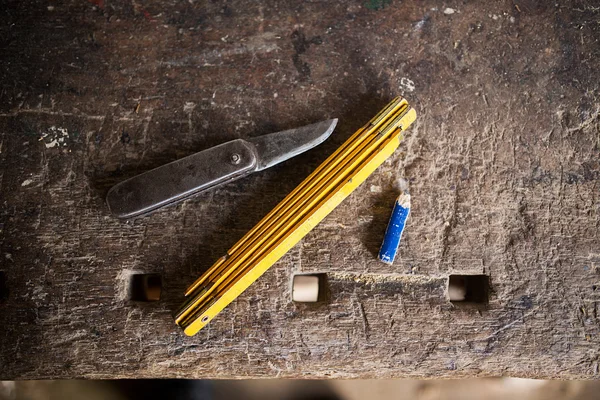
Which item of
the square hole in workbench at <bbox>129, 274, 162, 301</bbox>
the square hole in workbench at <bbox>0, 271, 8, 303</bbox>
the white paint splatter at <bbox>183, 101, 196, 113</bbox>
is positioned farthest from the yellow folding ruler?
the square hole in workbench at <bbox>0, 271, 8, 303</bbox>

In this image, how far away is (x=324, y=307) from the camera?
1391mm

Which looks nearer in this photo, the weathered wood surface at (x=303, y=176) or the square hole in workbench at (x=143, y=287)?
the weathered wood surface at (x=303, y=176)

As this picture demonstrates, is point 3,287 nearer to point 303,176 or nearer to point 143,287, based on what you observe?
point 143,287

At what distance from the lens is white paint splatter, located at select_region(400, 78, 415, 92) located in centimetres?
145

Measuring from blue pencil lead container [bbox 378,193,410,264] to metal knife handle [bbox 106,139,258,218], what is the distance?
458 mm

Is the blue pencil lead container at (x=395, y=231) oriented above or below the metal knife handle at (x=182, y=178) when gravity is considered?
below

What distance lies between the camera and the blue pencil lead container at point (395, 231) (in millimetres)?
1356

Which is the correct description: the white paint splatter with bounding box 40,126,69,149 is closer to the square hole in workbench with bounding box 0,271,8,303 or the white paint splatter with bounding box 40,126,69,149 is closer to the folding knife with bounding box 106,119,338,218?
the folding knife with bounding box 106,119,338,218

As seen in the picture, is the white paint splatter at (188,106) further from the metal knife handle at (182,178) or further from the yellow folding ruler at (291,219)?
the yellow folding ruler at (291,219)

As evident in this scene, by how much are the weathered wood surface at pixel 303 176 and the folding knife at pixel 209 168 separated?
0.08 metres

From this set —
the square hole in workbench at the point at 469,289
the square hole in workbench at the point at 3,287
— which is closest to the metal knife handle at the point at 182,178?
the square hole in workbench at the point at 3,287

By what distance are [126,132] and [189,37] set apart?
0.38 meters

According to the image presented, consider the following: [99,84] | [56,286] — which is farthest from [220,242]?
[99,84]

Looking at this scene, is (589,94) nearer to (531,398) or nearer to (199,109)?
(199,109)
